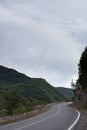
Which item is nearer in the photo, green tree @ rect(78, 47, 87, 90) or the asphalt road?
the asphalt road

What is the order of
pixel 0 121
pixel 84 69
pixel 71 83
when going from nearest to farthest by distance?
pixel 0 121, pixel 84 69, pixel 71 83

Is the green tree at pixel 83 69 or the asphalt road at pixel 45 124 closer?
the asphalt road at pixel 45 124

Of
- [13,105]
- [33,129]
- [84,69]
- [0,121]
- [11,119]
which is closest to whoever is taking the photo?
[33,129]

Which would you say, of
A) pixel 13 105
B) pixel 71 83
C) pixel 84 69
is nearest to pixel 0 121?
pixel 84 69

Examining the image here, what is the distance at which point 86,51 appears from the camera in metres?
80.6

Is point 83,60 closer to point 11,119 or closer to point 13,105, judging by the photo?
point 13,105

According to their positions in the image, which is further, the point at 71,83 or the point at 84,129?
the point at 71,83

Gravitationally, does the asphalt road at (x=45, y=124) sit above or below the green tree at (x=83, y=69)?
below

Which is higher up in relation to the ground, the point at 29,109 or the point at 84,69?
the point at 84,69

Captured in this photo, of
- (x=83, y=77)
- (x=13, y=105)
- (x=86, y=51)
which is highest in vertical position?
(x=86, y=51)

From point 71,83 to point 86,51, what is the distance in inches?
3423

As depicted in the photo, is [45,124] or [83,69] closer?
[45,124]

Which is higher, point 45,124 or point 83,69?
point 83,69

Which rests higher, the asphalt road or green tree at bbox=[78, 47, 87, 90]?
green tree at bbox=[78, 47, 87, 90]
